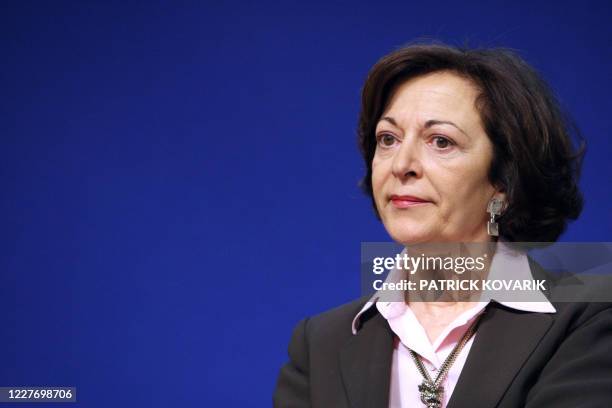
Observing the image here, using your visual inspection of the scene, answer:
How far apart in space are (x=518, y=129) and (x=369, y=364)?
0.54 meters

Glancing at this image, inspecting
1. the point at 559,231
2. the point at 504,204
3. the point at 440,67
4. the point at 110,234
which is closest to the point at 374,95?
the point at 440,67

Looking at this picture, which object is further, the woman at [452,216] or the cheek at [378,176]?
the cheek at [378,176]

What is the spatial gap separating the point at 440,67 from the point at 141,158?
1.22 m

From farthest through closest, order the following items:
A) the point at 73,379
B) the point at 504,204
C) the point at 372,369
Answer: the point at 73,379 → the point at 504,204 → the point at 372,369

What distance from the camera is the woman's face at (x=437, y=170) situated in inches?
68.6

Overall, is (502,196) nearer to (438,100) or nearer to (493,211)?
(493,211)

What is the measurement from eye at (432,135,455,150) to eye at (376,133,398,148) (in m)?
0.10

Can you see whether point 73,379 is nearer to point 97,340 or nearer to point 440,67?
point 97,340

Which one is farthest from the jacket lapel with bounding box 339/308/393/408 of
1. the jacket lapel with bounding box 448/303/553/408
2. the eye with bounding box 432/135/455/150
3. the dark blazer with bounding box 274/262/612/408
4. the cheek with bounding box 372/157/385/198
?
the eye with bounding box 432/135/455/150

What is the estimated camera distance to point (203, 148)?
2.79 m

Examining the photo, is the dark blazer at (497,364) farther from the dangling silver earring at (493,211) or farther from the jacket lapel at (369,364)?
the dangling silver earring at (493,211)

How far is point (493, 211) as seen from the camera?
182cm

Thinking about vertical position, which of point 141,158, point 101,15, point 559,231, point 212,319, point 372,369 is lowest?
point 372,369

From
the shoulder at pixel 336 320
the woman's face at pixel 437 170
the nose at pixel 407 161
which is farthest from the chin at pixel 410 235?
the shoulder at pixel 336 320
